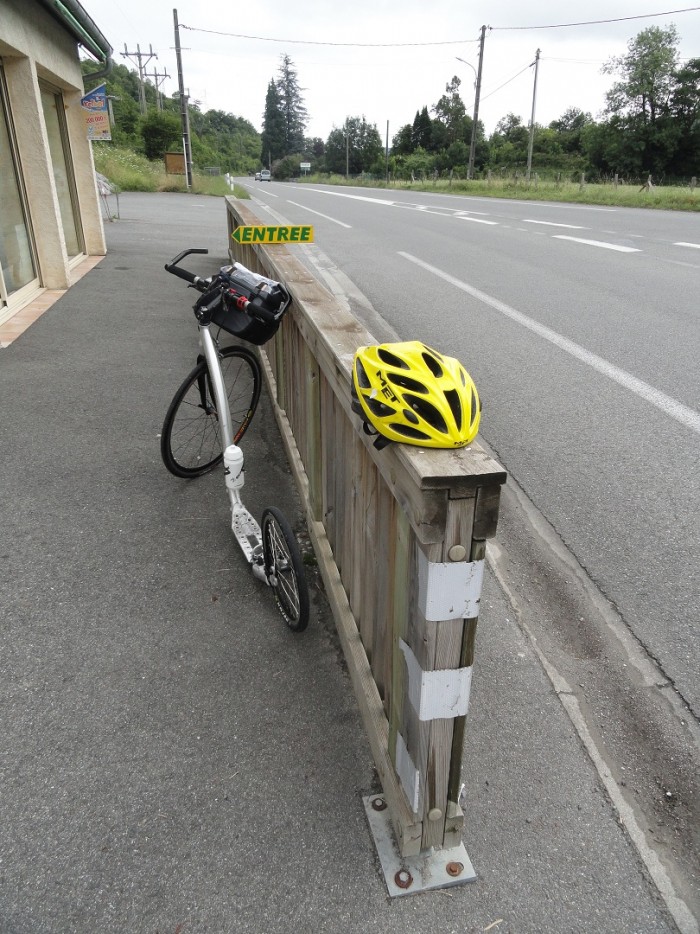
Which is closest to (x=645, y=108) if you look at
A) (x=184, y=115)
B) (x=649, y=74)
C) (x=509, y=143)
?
(x=649, y=74)

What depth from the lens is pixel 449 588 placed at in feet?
5.10

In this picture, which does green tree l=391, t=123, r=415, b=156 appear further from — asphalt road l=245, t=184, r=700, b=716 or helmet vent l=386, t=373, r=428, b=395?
helmet vent l=386, t=373, r=428, b=395

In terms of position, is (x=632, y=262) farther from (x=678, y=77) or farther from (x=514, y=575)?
(x=678, y=77)

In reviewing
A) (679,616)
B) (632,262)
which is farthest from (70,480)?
(632,262)

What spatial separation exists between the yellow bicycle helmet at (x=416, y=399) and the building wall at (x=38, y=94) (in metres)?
7.43

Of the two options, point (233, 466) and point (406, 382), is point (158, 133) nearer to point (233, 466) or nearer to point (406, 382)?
point (233, 466)

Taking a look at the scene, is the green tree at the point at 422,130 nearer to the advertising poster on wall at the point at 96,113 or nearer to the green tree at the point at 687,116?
the green tree at the point at 687,116

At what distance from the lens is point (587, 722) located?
2467mm

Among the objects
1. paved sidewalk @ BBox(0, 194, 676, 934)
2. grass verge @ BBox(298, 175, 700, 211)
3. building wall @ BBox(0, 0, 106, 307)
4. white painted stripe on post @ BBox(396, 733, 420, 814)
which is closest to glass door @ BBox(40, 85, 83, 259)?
building wall @ BBox(0, 0, 106, 307)

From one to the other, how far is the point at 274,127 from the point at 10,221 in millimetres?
141991

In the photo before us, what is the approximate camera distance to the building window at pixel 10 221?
7648 mm

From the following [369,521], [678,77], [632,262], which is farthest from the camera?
[678,77]

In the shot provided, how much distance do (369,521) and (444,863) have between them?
101 cm

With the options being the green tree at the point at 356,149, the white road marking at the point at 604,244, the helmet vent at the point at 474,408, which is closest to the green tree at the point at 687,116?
the green tree at the point at 356,149
